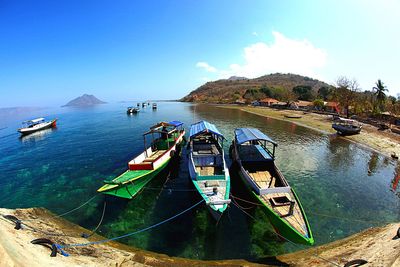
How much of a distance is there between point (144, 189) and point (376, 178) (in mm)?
28886

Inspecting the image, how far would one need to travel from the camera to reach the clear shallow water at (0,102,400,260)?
44.3ft

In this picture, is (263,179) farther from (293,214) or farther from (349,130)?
(349,130)

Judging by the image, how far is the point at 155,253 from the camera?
12391 mm

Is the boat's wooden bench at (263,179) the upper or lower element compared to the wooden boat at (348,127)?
lower

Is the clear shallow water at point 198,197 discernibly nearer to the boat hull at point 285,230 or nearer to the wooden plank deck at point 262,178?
the boat hull at point 285,230

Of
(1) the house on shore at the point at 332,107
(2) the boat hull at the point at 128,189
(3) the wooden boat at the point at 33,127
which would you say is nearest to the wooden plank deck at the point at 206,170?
(2) the boat hull at the point at 128,189

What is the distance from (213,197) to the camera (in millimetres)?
14695

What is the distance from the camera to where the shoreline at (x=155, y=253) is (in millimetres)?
9453

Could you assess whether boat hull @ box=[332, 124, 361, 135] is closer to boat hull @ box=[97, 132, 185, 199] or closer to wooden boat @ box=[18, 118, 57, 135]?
boat hull @ box=[97, 132, 185, 199]

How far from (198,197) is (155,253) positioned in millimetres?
6918

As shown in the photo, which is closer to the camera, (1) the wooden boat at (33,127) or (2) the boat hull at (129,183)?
(2) the boat hull at (129,183)

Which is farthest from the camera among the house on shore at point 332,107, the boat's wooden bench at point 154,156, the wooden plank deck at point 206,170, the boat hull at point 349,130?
the house on shore at point 332,107

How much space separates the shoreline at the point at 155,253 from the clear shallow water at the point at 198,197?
599 millimetres

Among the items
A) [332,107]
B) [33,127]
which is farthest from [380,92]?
[33,127]
